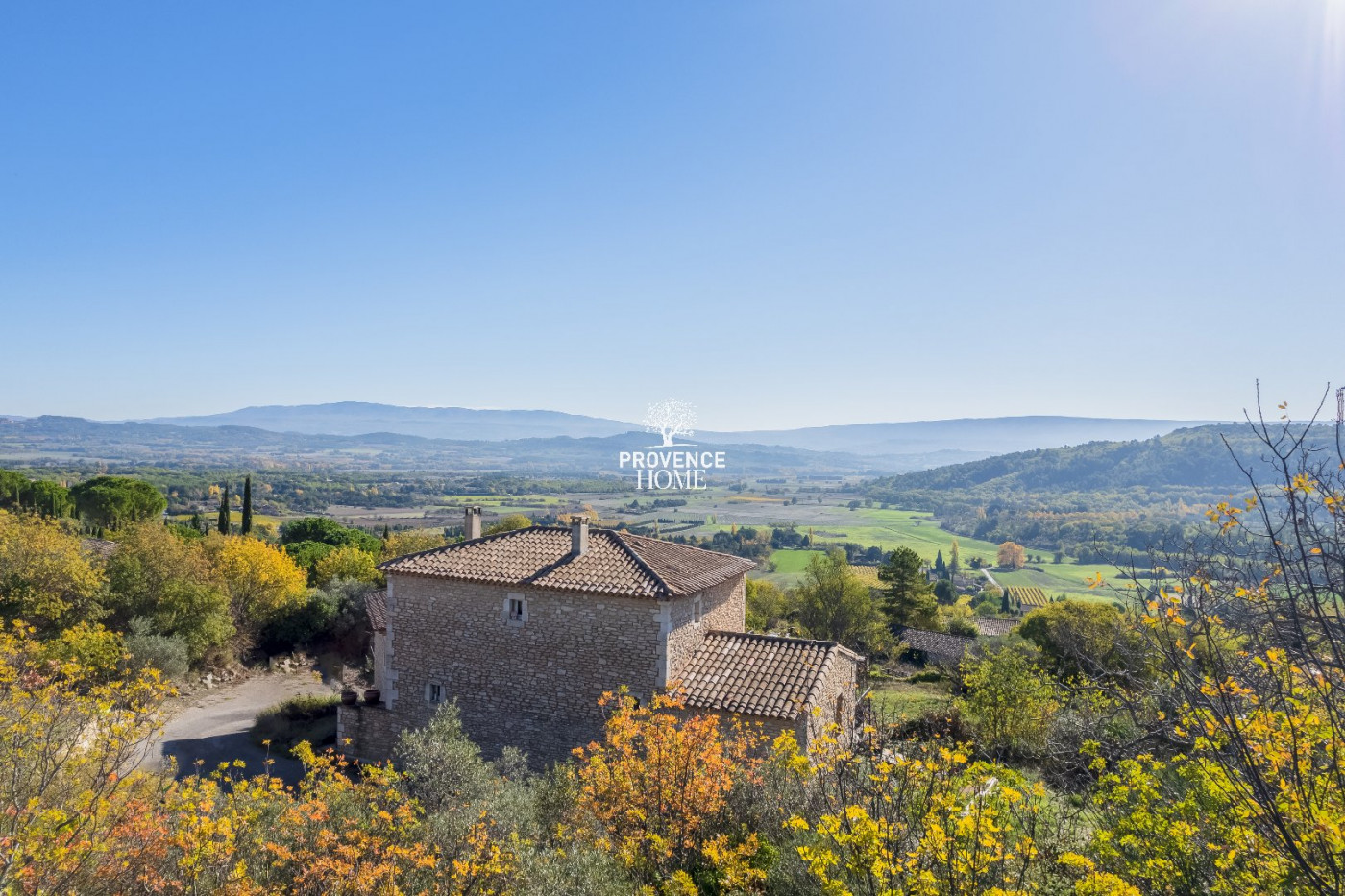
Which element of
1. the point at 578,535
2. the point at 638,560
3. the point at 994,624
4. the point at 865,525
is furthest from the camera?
the point at 865,525

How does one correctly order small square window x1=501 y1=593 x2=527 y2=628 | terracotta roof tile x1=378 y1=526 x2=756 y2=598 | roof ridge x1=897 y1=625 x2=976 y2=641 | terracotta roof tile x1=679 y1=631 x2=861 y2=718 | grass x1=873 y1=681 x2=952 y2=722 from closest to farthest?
1. terracotta roof tile x1=679 y1=631 x2=861 y2=718
2. terracotta roof tile x1=378 y1=526 x2=756 y2=598
3. small square window x1=501 y1=593 x2=527 y2=628
4. grass x1=873 y1=681 x2=952 y2=722
5. roof ridge x1=897 y1=625 x2=976 y2=641

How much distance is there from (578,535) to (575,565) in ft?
3.74

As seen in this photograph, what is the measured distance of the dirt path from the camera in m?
19.1

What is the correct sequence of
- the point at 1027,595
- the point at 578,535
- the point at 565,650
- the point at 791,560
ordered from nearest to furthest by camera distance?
the point at 565,650 → the point at 578,535 → the point at 1027,595 → the point at 791,560

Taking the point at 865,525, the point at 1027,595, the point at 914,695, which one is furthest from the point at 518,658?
the point at 865,525

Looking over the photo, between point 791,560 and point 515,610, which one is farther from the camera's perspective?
point 791,560

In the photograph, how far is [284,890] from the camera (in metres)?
8.12

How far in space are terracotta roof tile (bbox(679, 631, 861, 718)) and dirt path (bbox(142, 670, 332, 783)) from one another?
11220mm

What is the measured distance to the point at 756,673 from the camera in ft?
52.1

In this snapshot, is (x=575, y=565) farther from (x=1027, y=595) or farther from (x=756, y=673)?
(x=1027, y=595)

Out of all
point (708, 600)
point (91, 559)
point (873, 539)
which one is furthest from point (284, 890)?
point (873, 539)

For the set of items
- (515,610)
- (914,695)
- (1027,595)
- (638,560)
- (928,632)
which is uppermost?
(638,560)

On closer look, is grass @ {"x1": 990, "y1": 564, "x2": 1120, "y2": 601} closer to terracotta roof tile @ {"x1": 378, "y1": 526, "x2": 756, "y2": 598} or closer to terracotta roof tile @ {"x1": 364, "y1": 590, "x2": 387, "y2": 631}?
terracotta roof tile @ {"x1": 378, "y1": 526, "x2": 756, "y2": 598}

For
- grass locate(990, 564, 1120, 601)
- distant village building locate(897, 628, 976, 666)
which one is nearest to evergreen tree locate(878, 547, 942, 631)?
distant village building locate(897, 628, 976, 666)
